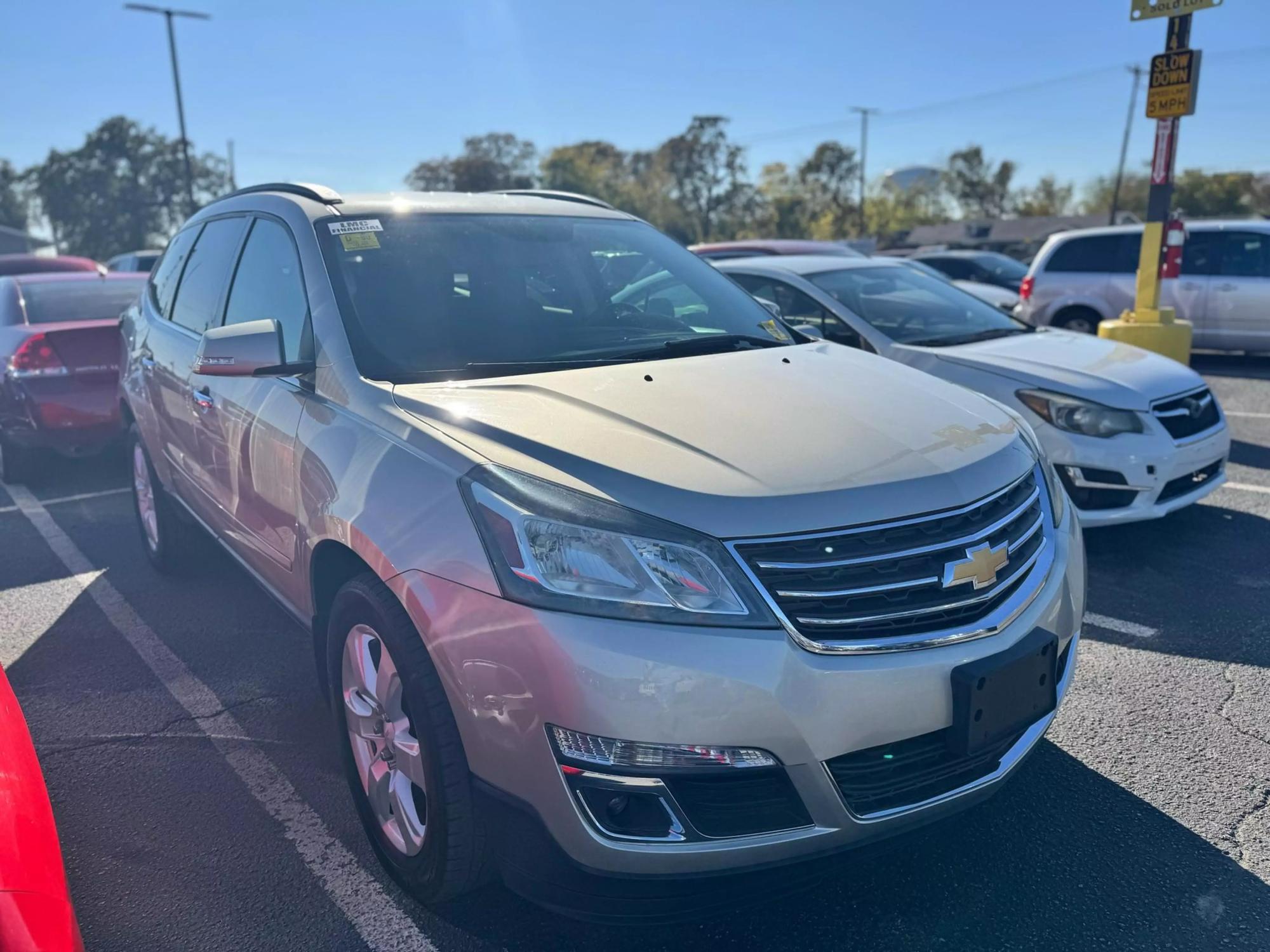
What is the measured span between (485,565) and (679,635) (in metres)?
0.44

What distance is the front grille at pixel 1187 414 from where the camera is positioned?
204 inches

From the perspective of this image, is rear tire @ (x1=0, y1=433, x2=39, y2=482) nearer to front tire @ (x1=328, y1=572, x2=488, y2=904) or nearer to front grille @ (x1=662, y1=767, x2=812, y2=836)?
front tire @ (x1=328, y1=572, x2=488, y2=904)

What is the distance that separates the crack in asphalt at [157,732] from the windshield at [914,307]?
4068 mm

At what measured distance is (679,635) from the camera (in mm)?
1990

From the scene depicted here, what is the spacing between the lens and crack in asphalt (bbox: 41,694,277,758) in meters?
3.41

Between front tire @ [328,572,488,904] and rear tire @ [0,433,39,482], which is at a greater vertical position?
front tire @ [328,572,488,904]

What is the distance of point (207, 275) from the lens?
4258 millimetres

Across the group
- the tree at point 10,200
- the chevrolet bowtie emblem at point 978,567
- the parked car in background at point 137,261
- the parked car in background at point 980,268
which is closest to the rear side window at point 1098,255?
the parked car in background at point 980,268

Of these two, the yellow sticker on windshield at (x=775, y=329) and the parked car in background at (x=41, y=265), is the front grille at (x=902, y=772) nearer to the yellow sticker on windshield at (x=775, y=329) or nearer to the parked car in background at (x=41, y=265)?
the yellow sticker on windshield at (x=775, y=329)

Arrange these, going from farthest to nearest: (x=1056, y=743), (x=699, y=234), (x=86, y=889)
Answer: (x=699, y=234)
(x=1056, y=743)
(x=86, y=889)

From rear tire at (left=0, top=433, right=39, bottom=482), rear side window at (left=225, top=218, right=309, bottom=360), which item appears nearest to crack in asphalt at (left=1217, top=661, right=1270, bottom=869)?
rear side window at (left=225, top=218, right=309, bottom=360)

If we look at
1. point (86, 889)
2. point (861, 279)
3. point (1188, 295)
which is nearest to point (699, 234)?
point (1188, 295)

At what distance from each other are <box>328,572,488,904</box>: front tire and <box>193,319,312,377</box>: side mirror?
2.51 ft

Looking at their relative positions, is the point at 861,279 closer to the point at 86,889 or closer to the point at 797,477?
the point at 797,477
